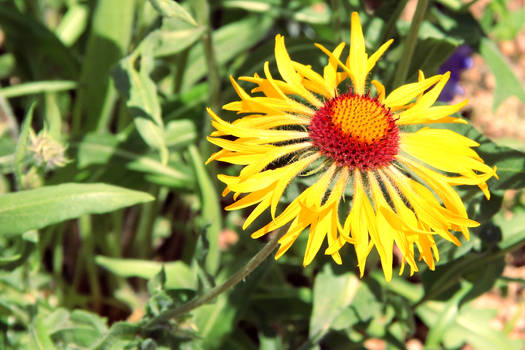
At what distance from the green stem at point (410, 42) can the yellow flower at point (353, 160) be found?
0.14 m

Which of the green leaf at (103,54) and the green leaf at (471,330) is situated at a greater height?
the green leaf at (103,54)

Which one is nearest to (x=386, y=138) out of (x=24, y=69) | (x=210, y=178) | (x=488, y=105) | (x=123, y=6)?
(x=210, y=178)

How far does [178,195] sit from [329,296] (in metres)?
0.82

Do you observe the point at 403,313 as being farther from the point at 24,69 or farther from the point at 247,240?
the point at 24,69

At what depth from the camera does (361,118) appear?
990 millimetres

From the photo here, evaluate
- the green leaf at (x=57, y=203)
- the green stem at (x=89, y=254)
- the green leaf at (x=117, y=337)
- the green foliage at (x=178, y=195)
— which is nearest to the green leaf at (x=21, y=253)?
the green foliage at (x=178, y=195)

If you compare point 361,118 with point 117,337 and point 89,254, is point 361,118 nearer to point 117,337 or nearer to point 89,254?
point 117,337

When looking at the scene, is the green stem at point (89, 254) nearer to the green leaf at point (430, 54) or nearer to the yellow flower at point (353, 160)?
the yellow flower at point (353, 160)

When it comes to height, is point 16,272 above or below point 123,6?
below

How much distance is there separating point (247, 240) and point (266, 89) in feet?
2.46

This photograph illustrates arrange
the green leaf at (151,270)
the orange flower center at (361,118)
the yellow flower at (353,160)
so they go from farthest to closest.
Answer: the green leaf at (151,270) → the orange flower center at (361,118) → the yellow flower at (353,160)

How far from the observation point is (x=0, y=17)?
5.17 ft

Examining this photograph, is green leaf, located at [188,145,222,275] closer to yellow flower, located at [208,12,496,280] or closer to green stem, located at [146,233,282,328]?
green stem, located at [146,233,282,328]

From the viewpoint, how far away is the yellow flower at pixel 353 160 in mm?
854
